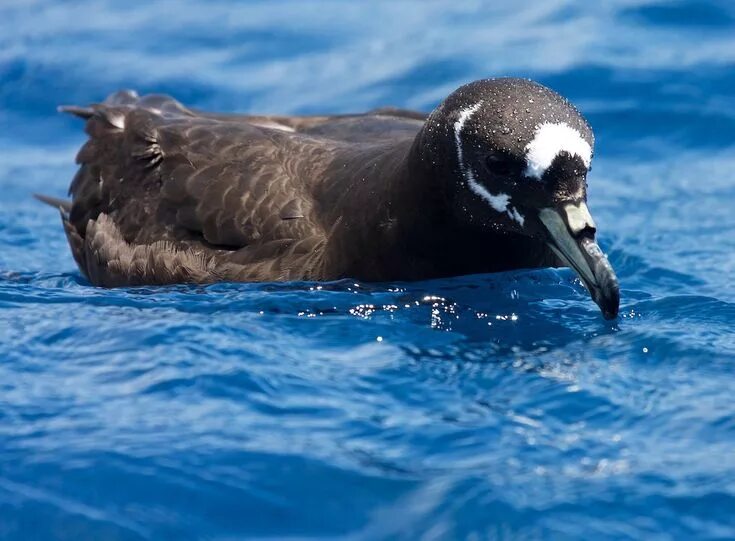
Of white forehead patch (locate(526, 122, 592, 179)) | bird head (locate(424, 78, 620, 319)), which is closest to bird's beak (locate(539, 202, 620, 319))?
bird head (locate(424, 78, 620, 319))

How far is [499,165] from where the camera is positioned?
6.81 meters

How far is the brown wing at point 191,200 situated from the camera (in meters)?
7.55

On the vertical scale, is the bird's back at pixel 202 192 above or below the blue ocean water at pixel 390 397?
above

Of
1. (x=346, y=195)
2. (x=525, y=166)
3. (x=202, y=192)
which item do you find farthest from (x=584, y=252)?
(x=202, y=192)

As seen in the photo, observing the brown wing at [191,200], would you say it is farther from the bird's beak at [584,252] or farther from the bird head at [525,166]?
the bird's beak at [584,252]

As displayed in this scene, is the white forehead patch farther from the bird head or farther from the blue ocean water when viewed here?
the blue ocean water

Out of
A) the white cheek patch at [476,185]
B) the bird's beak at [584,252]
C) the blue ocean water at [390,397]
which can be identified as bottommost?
the blue ocean water at [390,397]

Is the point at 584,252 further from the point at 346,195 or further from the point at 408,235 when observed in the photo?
the point at 346,195

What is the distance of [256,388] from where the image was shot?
20.5ft

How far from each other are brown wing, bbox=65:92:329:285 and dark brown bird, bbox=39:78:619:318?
10 mm

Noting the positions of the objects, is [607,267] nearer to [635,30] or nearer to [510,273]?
[510,273]

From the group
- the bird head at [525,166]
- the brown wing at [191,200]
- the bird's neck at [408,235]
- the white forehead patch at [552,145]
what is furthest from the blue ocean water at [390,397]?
the white forehead patch at [552,145]

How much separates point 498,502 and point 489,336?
1670mm

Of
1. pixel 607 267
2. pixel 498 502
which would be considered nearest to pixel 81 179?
pixel 607 267
